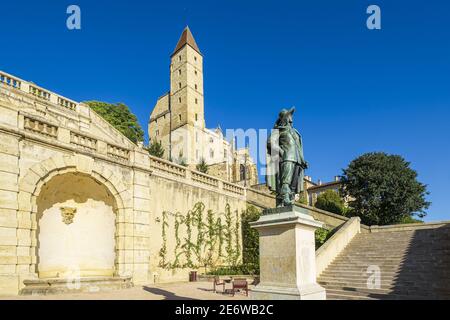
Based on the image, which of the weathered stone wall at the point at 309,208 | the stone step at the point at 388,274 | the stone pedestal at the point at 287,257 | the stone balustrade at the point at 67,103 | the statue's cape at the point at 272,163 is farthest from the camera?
the weathered stone wall at the point at 309,208

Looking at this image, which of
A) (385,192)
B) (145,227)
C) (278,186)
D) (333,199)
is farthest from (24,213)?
(333,199)

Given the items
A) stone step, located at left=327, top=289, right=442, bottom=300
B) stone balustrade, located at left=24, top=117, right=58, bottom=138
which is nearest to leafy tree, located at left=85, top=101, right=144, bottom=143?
stone balustrade, located at left=24, top=117, right=58, bottom=138

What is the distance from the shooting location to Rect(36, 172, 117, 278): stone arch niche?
42.9 feet

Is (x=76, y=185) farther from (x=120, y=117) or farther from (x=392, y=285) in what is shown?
(x=120, y=117)

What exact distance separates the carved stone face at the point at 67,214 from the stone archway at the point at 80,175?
0.16 metres

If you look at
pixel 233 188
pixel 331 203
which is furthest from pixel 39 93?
pixel 331 203

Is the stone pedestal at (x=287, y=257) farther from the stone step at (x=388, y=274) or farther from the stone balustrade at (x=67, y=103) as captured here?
the stone balustrade at (x=67, y=103)

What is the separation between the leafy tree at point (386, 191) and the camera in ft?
97.1

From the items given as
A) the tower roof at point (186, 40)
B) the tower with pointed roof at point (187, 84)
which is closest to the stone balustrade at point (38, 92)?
the tower with pointed roof at point (187, 84)

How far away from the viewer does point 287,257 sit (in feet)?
22.4

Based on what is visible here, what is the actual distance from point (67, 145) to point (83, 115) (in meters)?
7.97

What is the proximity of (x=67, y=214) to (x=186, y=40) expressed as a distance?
62379 mm

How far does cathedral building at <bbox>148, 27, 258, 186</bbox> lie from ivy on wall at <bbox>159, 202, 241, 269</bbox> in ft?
139

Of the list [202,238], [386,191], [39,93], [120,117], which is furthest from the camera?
[120,117]
